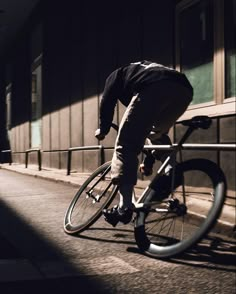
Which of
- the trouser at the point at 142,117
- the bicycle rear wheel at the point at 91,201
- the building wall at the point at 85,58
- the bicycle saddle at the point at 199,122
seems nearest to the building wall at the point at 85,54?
the building wall at the point at 85,58

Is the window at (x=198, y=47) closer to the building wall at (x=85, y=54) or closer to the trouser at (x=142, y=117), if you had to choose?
the building wall at (x=85, y=54)

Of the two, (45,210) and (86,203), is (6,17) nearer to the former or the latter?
(45,210)

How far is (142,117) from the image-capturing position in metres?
3.82

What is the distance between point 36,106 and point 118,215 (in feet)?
50.1

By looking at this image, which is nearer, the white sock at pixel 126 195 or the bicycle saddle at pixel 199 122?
the bicycle saddle at pixel 199 122

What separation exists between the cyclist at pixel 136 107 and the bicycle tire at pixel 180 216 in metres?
0.19

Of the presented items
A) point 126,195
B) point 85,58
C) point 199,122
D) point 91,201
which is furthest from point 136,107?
point 85,58

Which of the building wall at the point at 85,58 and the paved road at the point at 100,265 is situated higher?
the building wall at the point at 85,58

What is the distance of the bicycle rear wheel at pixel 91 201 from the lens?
14.6 feet

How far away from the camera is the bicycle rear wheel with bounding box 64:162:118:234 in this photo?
14.6 feet

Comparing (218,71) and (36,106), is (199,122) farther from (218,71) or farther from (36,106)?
(36,106)

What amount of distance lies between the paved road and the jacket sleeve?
3.57ft

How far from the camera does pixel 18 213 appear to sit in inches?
249

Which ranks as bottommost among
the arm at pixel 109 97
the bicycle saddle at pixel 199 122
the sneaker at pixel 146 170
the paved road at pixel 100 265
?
the paved road at pixel 100 265
